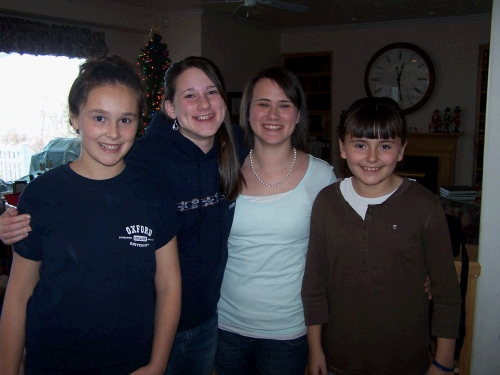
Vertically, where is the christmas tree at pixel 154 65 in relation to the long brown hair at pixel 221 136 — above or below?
above

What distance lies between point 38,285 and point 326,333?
85cm

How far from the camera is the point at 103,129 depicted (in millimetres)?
1111

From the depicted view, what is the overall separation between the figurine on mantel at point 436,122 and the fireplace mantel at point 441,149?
0.13 meters

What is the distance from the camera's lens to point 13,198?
2.97 metres

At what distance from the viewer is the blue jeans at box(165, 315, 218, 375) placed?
1.42 meters

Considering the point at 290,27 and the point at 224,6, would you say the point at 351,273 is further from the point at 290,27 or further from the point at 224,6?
the point at 290,27

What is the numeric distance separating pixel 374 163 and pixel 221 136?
0.56 m

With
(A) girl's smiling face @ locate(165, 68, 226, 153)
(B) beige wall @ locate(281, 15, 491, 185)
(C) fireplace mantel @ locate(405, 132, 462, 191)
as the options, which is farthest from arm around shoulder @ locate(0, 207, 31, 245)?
(B) beige wall @ locate(281, 15, 491, 185)

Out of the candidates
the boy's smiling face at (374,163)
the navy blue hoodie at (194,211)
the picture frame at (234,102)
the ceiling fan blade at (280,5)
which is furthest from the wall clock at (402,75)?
the navy blue hoodie at (194,211)

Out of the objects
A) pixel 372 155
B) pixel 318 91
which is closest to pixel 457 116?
pixel 318 91

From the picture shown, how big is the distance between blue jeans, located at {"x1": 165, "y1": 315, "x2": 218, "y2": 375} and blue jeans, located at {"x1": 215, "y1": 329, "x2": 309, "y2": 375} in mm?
54

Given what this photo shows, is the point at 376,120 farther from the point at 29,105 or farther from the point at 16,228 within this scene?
the point at 29,105

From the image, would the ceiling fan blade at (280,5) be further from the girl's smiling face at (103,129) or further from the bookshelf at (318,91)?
the girl's smiling face at (103,129)

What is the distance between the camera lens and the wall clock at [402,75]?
652 centimetres
